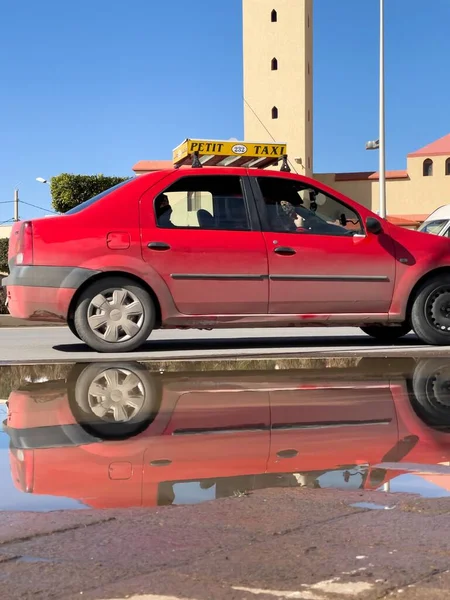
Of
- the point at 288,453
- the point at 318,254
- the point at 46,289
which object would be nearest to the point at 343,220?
the point at 318,254

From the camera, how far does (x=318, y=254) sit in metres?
8.26

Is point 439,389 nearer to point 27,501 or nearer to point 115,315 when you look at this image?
point 115,315

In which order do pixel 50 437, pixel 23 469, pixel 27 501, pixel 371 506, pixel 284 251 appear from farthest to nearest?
1. pixel 284 251
2. pixel 50 437
3. pixel 23 469
4. pixel 27 501
5. pixel 371 506

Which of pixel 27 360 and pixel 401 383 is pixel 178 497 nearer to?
pixel 401 383

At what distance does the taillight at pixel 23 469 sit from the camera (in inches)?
131

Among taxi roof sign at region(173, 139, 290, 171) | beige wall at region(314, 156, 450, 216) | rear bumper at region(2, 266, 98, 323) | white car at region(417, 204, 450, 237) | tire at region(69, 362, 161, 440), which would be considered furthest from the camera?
beige wall at region(314, 156, 450, 216)

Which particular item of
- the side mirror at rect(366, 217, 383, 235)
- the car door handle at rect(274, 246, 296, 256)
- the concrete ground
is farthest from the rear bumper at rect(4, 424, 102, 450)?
the side mirror at rect(366, 217, 383, 235)

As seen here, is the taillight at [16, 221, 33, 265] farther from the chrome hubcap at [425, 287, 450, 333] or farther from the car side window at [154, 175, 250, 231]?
the chrome hubcap at [425, 287, 450, 333]

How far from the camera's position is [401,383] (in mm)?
6043

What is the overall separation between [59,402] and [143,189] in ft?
10.6

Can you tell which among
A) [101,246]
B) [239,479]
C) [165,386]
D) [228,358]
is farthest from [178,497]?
[101,246]

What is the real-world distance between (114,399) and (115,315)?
2545 millimetres

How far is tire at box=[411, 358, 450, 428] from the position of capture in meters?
4.77

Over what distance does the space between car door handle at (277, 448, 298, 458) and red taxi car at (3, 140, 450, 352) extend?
413cm
